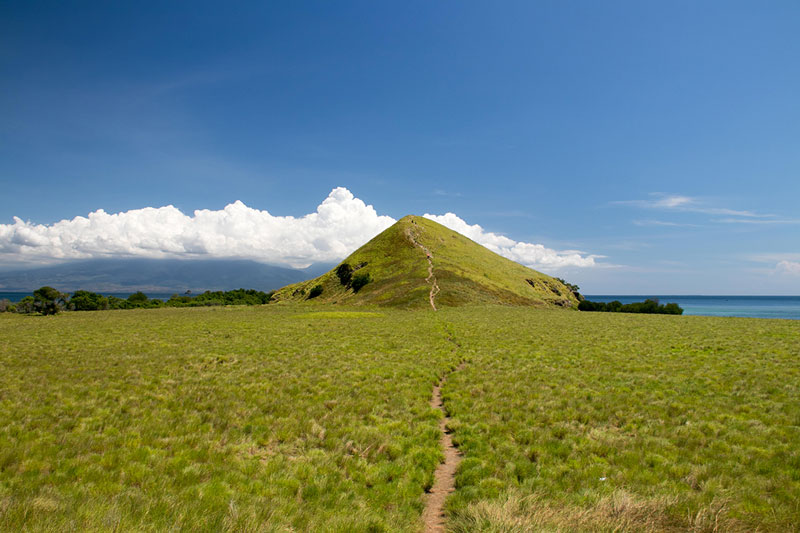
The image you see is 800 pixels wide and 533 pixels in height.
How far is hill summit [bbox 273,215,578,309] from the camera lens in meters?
87.8

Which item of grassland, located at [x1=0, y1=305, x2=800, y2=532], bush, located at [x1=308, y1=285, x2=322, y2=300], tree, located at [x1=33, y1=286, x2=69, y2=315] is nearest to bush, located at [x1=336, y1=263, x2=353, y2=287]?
bush, located at [x1=308, y1=285, x2=322, y2=300]

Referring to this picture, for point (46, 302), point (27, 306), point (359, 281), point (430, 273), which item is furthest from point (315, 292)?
point (27, 306)

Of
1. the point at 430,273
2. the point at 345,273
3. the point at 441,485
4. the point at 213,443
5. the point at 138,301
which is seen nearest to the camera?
the point at 441,485

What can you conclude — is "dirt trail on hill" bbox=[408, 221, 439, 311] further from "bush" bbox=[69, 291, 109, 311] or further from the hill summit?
"bush" bbox=[69, 291, 109, 311]

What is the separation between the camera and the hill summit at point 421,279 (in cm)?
8781

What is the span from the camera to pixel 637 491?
795 cm

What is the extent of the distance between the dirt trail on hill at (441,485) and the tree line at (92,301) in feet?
280

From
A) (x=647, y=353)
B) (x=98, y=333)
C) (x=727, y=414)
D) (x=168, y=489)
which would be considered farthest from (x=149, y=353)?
(x=647, y=353)

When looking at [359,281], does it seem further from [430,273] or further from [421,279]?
[430,273]

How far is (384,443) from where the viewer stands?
10.7 metres

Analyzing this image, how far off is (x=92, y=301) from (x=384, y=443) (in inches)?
4878

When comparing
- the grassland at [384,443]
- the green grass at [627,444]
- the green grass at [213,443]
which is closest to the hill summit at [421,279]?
the green grass at [627,444]

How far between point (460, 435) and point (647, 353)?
21.0m

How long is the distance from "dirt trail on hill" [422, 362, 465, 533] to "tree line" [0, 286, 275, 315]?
280ft
